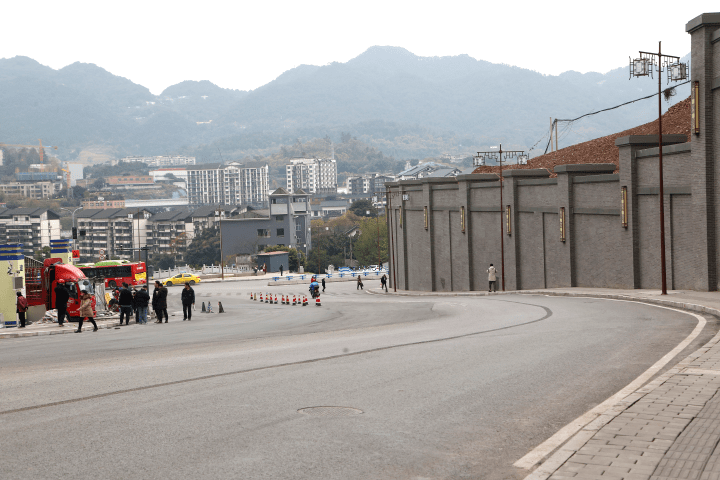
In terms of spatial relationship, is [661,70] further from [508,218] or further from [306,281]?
[306,281]

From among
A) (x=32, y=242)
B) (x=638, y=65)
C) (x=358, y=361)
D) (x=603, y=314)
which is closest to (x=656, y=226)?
(x=603, y=314)

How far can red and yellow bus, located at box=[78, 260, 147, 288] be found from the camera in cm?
6010

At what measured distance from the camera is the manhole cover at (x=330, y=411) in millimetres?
8305

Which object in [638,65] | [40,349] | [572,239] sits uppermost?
[638,65]

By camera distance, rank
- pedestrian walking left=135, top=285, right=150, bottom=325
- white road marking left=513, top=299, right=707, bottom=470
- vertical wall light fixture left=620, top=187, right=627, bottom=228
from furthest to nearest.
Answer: vertical wall light fixture left=620, top=187, right=627, bottom=228, pedestrian walking left=135, top=285, right=150, bottom=325, white road marking left=513, top=299, right=707, bottom=470

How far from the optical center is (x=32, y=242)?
16050 centimetres

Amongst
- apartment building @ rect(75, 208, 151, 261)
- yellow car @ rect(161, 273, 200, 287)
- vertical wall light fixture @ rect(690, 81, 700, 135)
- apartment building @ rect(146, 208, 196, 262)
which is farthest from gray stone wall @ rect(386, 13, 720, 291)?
apartment building @ rect(75, 208, 151, 261)

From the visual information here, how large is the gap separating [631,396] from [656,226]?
20961mm

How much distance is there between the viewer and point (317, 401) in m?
8.93

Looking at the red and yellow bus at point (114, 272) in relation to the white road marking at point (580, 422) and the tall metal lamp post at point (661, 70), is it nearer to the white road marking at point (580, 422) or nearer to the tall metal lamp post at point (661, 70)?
the tall metal lamp post at point (661, 70)

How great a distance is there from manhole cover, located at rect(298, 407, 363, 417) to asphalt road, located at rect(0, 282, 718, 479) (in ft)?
0.11

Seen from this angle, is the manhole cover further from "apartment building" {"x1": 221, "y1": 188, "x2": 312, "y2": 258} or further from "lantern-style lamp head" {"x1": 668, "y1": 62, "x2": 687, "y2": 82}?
"apartment building" {"x1": 221, "y1": 188, "x2": 312, "y2": 258}

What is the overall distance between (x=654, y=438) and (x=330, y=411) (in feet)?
11.6

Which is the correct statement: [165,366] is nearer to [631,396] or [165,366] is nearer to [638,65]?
[631,396]
